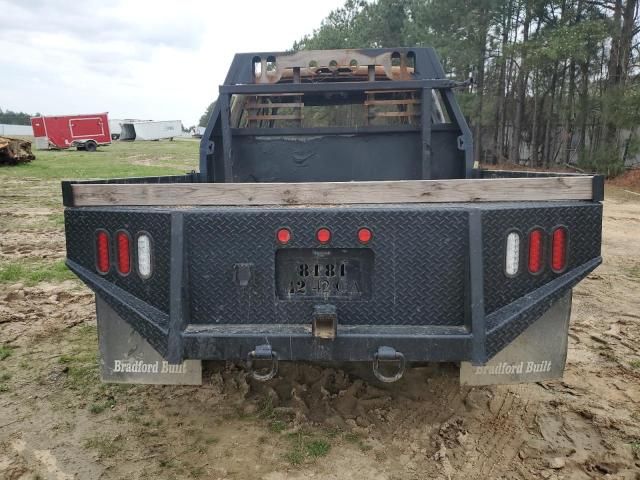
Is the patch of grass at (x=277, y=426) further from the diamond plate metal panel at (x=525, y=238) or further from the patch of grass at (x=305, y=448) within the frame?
the diamond plate metal panel at (x=525, y=238)

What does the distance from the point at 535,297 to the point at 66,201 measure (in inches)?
93.4

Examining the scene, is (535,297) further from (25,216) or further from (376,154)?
(25,216)

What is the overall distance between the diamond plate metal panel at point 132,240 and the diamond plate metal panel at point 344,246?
13cm

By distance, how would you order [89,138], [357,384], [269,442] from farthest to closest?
[89,138], [357,384], [269,442]

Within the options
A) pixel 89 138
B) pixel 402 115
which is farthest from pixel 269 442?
pixel 89 138

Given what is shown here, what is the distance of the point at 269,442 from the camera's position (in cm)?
282

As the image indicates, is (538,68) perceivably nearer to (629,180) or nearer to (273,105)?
(629,180)

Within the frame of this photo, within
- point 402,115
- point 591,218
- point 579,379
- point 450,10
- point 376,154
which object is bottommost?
point 579,379

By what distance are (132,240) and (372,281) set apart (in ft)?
3.92

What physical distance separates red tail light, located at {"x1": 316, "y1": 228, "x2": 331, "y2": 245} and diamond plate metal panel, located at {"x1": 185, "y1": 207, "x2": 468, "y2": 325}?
0.02 metres

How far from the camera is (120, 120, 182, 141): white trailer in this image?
49800 millimetres

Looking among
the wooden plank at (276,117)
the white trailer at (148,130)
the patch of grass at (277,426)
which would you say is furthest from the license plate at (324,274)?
the white trailer at (148,130)

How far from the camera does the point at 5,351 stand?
156 inches

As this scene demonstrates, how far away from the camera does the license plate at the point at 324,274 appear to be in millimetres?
2551
